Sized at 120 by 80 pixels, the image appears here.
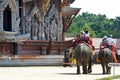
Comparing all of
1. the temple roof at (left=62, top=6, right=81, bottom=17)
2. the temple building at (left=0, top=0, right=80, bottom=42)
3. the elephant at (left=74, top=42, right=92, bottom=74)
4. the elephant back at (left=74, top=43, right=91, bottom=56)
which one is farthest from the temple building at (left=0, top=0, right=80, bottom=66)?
the elephant back at (left=74, top=43, right=91, bottom=56)

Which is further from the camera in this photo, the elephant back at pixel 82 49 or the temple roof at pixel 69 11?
the temple roof at pixel 69 11

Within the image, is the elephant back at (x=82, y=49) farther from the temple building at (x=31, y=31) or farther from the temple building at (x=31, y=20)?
the temple building at (x=31, y=20)

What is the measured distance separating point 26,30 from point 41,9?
233 centimetres

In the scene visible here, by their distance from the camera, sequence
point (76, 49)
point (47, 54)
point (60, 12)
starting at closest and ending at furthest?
point (76, 49)
point (47, 54)
point (60, 12)

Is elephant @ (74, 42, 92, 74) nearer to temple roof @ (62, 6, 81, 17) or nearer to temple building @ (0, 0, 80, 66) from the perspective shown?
temple building @ (0, 0, 80, 66)

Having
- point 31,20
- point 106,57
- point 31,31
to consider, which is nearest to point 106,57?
point 106,57

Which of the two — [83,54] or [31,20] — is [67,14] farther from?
[83,54]

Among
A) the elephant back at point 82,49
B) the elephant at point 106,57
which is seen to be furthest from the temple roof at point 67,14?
the elephant back at point 82,49

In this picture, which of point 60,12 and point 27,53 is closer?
point 27,53

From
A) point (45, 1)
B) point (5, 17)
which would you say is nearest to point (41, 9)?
point (45, 1)

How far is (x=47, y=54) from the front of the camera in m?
37.0

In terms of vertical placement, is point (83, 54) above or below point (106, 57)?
above

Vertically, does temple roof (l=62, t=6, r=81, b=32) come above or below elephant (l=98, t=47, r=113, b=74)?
above

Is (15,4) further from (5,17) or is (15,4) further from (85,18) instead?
(85,18)
